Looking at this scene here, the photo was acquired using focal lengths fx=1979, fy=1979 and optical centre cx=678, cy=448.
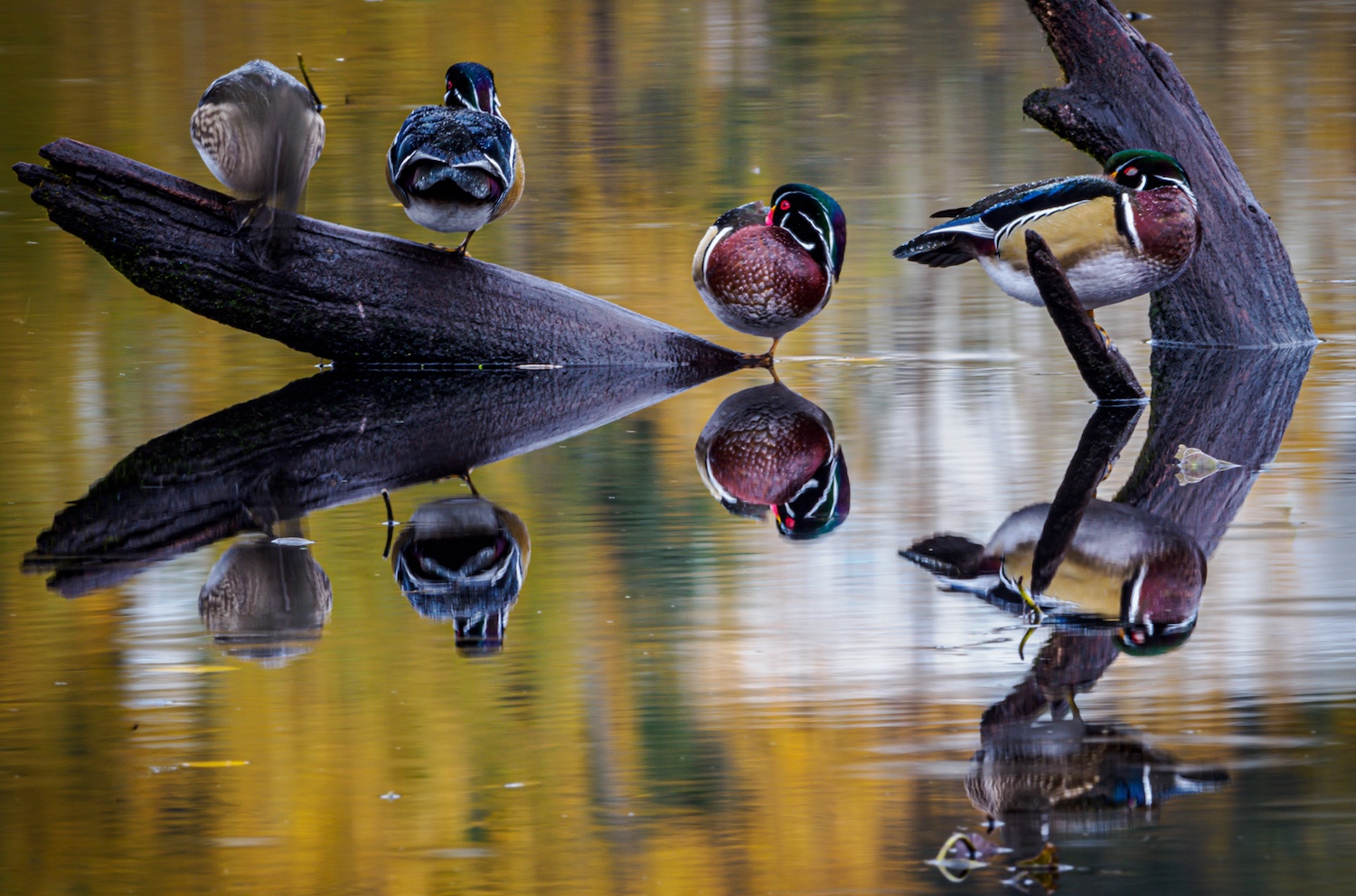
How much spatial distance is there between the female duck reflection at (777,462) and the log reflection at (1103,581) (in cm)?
56

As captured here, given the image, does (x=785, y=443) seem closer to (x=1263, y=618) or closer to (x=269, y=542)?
(x=269, y=542)

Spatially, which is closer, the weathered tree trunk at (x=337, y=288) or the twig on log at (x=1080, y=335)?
the twig on log at (x=1080, y=335)

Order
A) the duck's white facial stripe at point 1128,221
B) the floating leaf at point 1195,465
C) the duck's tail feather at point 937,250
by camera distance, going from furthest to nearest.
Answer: the duck's tail feather at point 937,250 → the duck's white facial stripe at point 1128,221 → the floating leaf at point 1195,465

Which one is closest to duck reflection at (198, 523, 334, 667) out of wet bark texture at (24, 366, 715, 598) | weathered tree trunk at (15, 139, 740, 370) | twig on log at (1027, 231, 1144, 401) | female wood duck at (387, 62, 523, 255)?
wet bark texture at (24, 366, 715, 598)

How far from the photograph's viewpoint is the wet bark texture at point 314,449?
5.95 m

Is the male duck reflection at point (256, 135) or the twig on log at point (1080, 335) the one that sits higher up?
the male duck reflection at point (256, 135)

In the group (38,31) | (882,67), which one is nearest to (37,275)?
(882,67)

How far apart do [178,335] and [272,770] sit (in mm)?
→ 5773

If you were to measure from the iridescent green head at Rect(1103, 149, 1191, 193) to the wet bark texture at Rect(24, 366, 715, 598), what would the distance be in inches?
78.2

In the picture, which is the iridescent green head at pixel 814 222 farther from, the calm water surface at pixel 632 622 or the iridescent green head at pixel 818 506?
the iridescent green head at pixel 818 506

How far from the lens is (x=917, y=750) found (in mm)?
4008

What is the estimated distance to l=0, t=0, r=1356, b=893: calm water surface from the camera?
12.0 feet

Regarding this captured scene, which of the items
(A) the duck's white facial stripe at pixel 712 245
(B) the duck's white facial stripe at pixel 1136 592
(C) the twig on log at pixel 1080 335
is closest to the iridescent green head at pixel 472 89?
(A) the duck's white facial stripe at pixel 712 245

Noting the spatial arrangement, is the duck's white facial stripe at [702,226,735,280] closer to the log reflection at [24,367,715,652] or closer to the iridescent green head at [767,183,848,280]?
the iridescent green head at [767,183,848,280]
